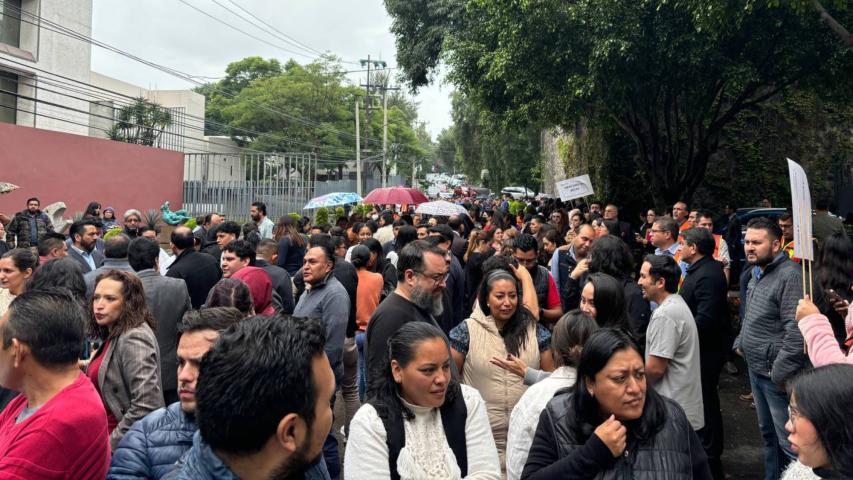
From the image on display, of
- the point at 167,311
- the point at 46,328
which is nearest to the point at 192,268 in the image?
the point at 167,311

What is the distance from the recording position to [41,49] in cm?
2533

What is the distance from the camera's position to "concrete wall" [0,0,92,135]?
80.7 feet

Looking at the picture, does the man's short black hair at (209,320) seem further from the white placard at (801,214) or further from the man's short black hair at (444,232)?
the man's short black hair at (444,232)

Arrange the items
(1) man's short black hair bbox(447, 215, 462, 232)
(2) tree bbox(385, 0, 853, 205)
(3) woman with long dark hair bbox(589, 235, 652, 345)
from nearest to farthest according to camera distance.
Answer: (3) woman with long dark hair bbox(589, 235, 652, 345) < (1) man's short black hair bbox(447, 215, 462, 232) < (2) tree bbox(385, 0, 853, 205)

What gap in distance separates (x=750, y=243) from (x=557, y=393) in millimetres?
3010

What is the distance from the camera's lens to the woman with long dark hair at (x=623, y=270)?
5.18 m

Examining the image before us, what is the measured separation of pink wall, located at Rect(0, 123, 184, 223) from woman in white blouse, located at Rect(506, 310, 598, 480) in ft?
54.1

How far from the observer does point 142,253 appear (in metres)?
5.32

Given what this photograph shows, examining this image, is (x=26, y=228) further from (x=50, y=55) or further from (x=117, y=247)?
(x=50, y=55)

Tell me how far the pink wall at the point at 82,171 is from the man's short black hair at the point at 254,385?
17129 millimetres

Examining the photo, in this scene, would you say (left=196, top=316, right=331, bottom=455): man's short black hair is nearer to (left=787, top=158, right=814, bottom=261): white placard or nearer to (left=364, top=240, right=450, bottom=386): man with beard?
(left=364, top=240, right=450, bottom=386): man with beard

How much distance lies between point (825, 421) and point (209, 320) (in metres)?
2.36

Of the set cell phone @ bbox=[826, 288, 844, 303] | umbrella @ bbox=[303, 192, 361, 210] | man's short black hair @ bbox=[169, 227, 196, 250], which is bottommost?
cell phone @ bbox=[826, 288, 844, 303]

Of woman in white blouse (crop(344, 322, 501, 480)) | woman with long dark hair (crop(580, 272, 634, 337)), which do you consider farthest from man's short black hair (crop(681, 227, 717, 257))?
woman in white blouse (crop(344, 322, 501, 480))
